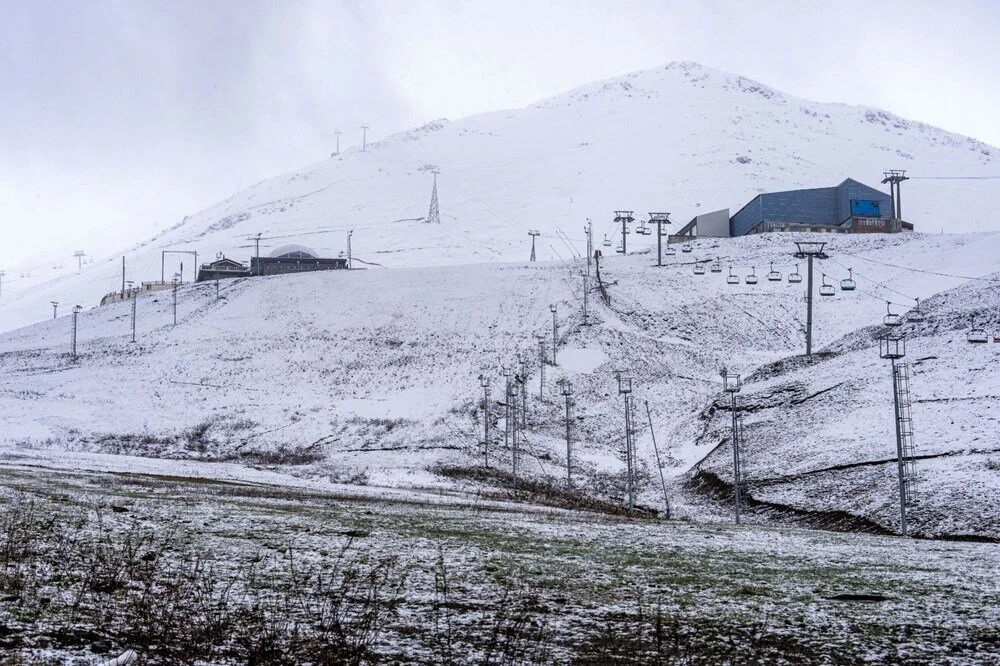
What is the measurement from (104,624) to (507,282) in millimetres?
91622

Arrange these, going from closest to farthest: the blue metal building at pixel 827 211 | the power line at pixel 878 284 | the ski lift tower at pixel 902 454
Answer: the ski lift tower at pixel 902 454 < the power line at pixel 878 284 < the blue metal building at pixel 827 211

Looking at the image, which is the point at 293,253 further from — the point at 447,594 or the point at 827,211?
the point at 447,594

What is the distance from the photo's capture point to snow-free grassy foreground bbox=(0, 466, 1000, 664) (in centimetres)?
913

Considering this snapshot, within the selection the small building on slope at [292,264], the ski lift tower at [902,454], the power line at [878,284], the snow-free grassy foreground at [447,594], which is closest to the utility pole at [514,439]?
the ski lift tower at [902,454]

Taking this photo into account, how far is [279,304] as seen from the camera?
97.7m

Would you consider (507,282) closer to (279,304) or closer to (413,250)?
(279,304)

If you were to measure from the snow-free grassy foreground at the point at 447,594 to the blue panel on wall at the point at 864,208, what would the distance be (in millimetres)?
110365

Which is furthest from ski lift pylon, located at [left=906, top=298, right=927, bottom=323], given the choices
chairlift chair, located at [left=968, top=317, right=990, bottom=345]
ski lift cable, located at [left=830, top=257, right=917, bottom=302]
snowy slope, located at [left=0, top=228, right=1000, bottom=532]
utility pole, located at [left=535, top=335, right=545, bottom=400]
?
utility pole, located at [left=535, top=335, right=545, bottom=400]

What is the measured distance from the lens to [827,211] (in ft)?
404

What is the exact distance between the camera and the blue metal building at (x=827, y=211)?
121m

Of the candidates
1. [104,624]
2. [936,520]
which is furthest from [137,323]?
[104,624]

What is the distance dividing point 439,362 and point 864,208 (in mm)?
71165

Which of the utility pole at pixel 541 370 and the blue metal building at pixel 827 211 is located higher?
the blue metal building at pixel 827 211

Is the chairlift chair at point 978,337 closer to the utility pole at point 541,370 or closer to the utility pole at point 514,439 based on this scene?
the utility pole at point 514,439
